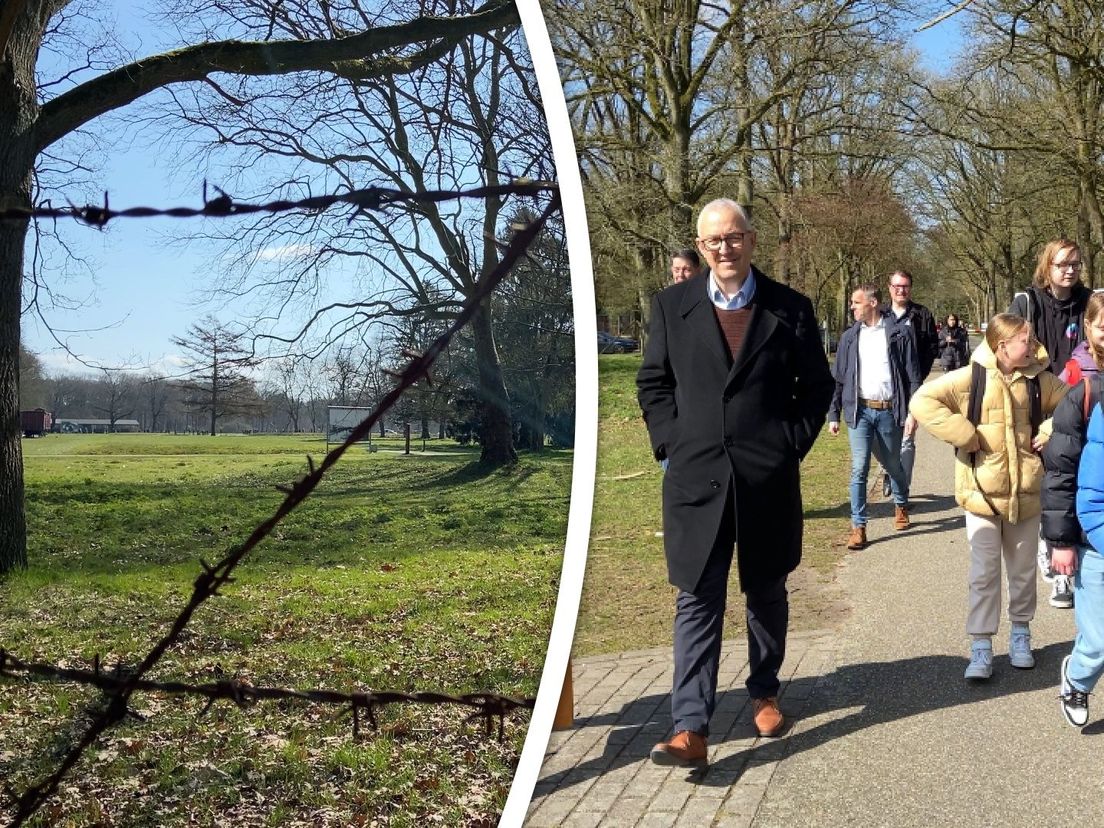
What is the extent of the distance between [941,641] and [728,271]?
2.07 meters

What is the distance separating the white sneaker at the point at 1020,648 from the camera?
386 centimetres

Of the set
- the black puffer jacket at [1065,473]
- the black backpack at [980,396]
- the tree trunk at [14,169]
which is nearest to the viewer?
the tree trunk at [14,169]

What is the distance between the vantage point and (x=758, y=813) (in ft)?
8.84

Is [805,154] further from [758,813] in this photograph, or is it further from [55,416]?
[55,416]

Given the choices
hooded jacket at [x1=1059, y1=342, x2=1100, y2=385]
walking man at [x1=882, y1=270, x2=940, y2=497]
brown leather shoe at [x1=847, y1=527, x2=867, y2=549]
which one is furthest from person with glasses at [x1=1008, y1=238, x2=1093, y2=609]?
walking man at [x1=882, y1=270, x2=940, y2=497]

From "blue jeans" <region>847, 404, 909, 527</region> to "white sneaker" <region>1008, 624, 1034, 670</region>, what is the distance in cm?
225

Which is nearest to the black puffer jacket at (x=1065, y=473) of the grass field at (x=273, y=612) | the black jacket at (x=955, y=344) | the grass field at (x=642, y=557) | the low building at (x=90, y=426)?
the grass field at (x=642, y=557)

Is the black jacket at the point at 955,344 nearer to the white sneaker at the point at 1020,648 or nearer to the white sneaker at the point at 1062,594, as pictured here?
the white sneaker at the point at 1062,594

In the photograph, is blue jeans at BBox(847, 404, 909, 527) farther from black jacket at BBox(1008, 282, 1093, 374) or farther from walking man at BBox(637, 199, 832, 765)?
walking man at BBox(637, 199, 832, 765)

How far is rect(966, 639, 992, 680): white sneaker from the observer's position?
12.0 ft

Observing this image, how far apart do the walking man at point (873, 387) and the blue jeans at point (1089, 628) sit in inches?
113

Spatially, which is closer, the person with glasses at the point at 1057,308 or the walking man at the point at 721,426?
the walking man at the point at 721,426

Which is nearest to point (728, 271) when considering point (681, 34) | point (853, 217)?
point (681, 34)

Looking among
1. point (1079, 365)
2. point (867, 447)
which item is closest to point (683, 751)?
point (1079, 365)
